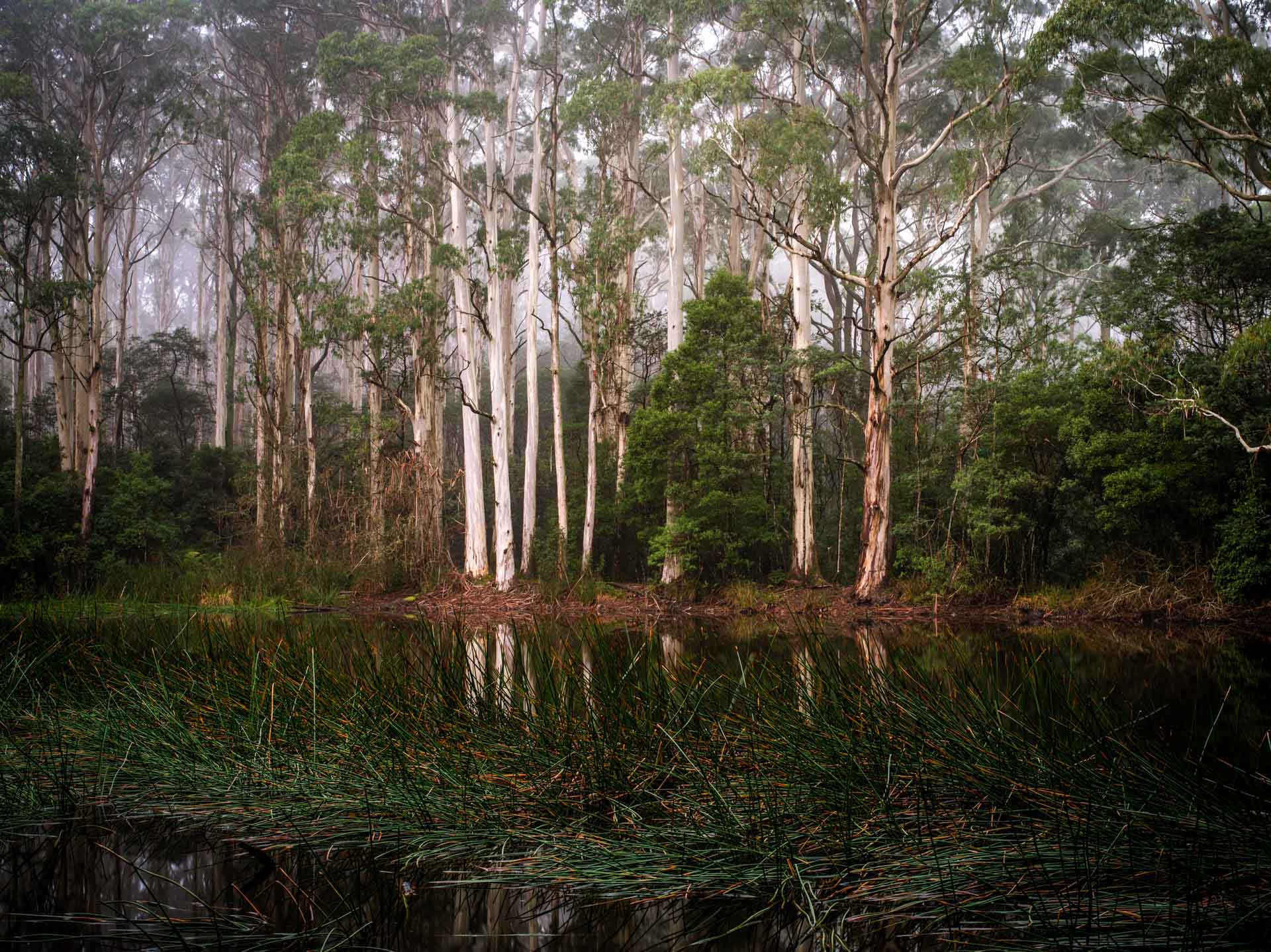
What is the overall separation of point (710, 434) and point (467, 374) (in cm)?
570

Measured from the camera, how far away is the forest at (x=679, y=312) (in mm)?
11641

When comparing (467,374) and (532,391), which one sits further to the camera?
(467,374)

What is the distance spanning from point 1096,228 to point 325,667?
Answer: 2429cm

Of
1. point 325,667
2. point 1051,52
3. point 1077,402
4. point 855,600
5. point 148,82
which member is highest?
point 148,82

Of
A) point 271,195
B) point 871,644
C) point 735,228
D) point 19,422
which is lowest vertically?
point 871,644

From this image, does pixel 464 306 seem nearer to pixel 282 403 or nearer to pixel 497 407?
pixel 497 407

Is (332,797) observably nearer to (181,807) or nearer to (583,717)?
(181,807)

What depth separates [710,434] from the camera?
1389cm

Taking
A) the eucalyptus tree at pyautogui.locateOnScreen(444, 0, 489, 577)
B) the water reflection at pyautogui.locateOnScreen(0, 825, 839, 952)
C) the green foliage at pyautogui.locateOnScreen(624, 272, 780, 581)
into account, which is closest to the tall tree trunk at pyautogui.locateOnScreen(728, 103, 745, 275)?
the green foliage at pyautogui.locateOnScreen(624, 272, 780, 581)

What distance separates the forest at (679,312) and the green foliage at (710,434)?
0.08 metres

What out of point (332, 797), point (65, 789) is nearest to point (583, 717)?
point (332, 797)

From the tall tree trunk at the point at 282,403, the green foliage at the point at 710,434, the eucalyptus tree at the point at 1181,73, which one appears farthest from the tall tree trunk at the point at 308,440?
the eucalyptus tree at the point at 1181,73

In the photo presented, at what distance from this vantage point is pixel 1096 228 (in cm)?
2144

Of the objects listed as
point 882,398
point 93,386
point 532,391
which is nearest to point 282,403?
point 93,386
